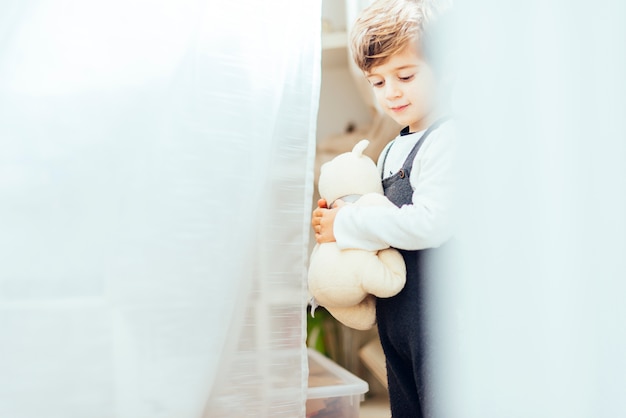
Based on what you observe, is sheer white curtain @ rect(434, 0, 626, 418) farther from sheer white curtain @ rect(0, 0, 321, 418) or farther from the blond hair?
sheer white curtain @ rect(0, 0, 321, 418)

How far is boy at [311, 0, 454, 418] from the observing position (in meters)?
A: 0.69

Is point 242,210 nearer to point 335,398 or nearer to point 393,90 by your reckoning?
point 393,90

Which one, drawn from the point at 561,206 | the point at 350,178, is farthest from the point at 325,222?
the point at 561,206

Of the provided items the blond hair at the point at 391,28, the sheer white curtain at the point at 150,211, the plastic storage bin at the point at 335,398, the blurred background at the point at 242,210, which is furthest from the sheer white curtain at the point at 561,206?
the plastic storage bin at the point at 335,398

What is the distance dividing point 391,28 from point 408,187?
21 centimetres

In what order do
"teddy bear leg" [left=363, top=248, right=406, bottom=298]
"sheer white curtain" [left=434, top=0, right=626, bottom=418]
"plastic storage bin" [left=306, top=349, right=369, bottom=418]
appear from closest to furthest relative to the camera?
"sheer white curtain" [left=434, top=0, right=626, bottom=418], "teddy bear leg" [left=363, top=248, right=406, bottom=298], "plastic storage bin" [left=306, top=349, right=369, bottom=418]

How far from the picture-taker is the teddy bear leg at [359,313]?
0.78 metres

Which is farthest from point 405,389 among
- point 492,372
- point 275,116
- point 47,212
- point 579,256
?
point 47,212

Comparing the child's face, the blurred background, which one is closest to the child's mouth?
the child's face

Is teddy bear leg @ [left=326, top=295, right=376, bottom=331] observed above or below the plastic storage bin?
above

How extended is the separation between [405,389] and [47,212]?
1.69 feet

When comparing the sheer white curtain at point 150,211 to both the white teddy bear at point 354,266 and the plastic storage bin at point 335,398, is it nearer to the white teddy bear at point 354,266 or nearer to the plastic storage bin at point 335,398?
the white teddy bear at point 354,266

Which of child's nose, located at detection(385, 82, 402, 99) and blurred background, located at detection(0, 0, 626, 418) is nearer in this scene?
blurred background, located at detection(0, 0, 626, 418)

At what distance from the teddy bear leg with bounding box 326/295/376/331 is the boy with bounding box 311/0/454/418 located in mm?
12
